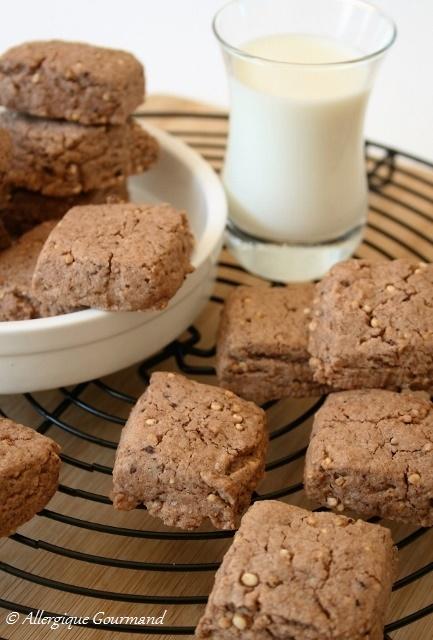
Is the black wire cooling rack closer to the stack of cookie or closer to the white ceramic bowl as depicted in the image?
the white ceramic bowl

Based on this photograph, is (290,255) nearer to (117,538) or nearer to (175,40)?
(117,538)

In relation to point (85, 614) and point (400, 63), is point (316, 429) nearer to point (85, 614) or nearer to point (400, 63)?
point (85, 614)

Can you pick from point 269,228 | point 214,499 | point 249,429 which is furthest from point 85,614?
point 269,228

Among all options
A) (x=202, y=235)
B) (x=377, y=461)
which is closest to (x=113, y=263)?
(x=202, y=235)

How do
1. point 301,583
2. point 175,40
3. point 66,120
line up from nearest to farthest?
point 301,583 → point 66,120 → point 175,40

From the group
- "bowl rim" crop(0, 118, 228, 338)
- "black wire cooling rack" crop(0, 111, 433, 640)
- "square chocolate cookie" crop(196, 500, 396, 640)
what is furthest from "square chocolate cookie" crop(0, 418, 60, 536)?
"square chocolate cookie" crop(196, 500, 396, 640)

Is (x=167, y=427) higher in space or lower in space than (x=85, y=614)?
higher

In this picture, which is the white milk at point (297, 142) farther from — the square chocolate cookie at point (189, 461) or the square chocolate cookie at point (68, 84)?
the square chocolate cookie at point (189, 461)
